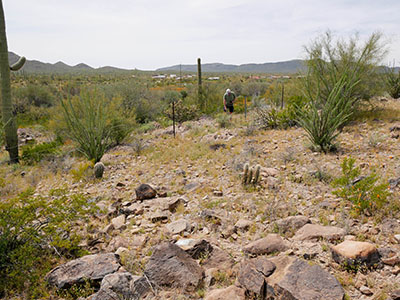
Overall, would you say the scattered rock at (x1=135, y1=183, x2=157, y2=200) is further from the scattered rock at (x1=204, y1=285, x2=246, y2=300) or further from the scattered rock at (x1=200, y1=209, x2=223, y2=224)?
the scattered rock at (x1=204, y1=285, x2=246, y2=300)

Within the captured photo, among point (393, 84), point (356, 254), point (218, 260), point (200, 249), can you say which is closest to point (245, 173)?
point (200, 249)

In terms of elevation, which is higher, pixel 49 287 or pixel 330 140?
pixel 330 140

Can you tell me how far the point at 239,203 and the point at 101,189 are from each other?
3.15m

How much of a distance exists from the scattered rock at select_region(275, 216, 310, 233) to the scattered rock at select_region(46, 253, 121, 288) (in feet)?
7.07

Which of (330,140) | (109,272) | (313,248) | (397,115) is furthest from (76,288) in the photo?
(397,115)

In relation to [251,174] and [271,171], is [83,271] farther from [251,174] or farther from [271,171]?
[271,171]

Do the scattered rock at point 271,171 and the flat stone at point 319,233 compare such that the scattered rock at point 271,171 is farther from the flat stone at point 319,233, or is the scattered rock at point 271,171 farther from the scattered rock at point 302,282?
the scattered rock at point 302,282

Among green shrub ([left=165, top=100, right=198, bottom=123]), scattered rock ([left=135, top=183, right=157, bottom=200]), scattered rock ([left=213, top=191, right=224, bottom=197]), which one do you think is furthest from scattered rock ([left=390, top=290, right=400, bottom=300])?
green shrub ([left=165, top=100, right=198, bottom=123])

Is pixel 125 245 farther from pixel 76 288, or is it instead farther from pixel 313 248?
pixel 313 248

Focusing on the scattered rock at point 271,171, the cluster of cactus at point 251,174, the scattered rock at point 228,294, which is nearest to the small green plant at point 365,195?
the cluster of cactus at point 251,174

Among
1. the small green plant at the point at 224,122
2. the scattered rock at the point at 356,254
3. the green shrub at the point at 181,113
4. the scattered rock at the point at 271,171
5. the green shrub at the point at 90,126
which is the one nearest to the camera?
the scattered rock at the point at 356,254

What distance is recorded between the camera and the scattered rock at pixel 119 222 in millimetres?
4348

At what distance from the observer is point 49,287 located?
10.1 feet

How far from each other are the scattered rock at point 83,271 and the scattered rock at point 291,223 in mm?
2153
